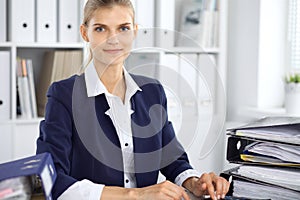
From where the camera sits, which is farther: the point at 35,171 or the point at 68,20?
the point at 68,20

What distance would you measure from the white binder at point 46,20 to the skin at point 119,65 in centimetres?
120

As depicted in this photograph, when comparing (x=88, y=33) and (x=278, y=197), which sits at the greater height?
(x=88, y=33)

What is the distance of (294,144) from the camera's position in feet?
4.07

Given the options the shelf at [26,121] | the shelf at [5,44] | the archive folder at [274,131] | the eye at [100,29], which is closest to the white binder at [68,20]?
the shelf at [5,44]

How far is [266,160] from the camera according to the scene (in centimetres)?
130

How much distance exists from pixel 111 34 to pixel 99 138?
0.26 m

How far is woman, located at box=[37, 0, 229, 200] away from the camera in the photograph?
4.26ft

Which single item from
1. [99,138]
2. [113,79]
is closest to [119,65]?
[113,79]

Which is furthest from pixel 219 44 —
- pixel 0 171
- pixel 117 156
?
pixel 0 171

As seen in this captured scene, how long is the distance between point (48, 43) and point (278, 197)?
160cm

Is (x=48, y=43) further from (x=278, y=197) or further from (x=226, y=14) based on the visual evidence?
(x=278, y=197)

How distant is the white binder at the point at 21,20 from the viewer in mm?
2479

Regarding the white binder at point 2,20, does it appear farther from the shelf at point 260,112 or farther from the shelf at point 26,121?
the shelf at point 260,112

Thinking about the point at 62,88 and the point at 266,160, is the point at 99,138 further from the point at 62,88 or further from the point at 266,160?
the point at 266,160
